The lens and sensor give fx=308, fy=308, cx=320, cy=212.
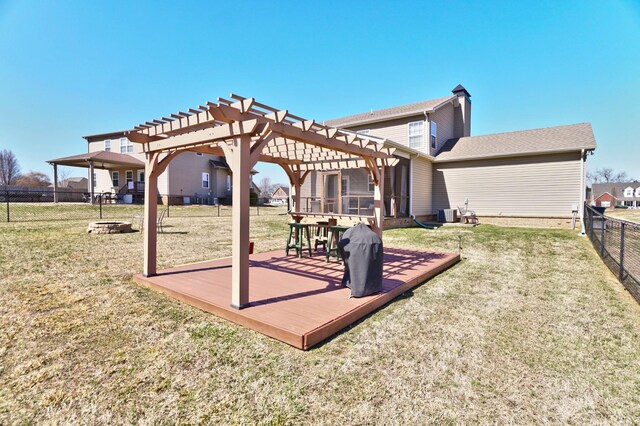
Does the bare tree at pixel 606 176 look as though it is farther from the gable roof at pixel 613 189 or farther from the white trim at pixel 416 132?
the white trim at pixel 416 132

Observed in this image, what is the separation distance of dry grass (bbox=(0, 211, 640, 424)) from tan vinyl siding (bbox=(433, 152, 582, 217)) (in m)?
9.64

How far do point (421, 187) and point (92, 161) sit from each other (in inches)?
824

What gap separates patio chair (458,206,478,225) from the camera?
14461 millimetres

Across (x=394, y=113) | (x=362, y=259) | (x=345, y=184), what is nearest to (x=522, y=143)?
(x=394, y=113)

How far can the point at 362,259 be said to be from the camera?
13.9 feet

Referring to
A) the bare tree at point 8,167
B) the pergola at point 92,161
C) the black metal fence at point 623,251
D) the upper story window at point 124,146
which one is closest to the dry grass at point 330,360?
the black metal fence at point 623,251

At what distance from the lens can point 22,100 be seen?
61.1ft

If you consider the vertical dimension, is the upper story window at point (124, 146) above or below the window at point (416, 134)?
above

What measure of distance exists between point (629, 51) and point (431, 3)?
281 inches

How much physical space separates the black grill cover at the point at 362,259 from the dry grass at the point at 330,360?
1.51 ft

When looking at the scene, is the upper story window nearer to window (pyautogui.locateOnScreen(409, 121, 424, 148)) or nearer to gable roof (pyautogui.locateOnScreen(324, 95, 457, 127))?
gable roof (pyautogui.locateOnScreen(324, 95, 457, 127))

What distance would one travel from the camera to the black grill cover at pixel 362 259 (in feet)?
13.8

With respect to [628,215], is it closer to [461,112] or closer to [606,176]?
[461,112]

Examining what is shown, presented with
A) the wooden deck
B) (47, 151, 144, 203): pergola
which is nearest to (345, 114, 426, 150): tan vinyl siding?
the wooden deck
